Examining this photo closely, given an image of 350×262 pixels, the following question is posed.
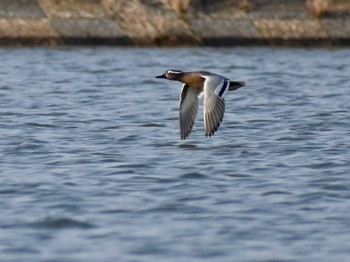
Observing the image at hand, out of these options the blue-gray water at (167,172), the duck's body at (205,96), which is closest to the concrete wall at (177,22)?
the blue-gray water at (167,172)

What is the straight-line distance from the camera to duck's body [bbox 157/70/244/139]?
1206 cm

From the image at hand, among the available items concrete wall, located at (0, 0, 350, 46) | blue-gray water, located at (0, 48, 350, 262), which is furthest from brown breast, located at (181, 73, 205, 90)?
concrete wall, located at (0, 0, 350, 46)

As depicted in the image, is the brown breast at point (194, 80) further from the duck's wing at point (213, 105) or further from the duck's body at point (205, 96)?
the duck's wing at point (213, 105)

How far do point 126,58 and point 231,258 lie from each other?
608 inches

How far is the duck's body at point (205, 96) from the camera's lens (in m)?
12.1

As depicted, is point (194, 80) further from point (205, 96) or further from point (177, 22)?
point (177, 22)

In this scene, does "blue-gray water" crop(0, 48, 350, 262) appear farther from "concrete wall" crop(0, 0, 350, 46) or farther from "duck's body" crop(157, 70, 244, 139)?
"concrete wall" crop(0, 0, 350, 46)

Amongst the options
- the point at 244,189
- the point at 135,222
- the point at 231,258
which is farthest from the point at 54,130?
the point at 231,258

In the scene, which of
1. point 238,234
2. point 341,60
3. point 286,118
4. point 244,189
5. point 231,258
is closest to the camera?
point 231,258

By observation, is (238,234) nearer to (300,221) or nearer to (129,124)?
(300,221)

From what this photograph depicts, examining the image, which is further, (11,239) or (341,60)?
(341,60)

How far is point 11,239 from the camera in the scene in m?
8.02

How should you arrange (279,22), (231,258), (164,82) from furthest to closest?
(279,22) < (164,82) < (231,258)

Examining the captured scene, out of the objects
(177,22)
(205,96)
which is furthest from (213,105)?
(177,22)
